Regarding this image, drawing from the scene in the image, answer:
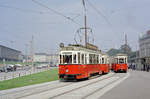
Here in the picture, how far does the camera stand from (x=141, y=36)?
120 meters

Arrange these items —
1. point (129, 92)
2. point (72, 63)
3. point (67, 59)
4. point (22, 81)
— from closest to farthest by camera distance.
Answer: point (129, 92), point (72, 63), point (67, 59), point (22, 81)

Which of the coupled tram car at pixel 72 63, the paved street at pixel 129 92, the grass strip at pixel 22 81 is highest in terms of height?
the coupled tram car at pixel 72 63

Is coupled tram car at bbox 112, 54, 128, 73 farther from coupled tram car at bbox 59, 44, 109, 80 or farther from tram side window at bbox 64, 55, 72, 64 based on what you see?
tram side window at bbox 64, 55, 72, 64

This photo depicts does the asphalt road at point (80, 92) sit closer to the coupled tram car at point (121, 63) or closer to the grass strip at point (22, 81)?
the grass strip at point (22, 81)

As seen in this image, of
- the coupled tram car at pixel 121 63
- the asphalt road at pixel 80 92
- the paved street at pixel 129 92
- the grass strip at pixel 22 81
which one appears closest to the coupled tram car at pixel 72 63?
the grass strip at pixel 22 81

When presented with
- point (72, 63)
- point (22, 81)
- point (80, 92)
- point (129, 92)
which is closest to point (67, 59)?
point (72, 63)

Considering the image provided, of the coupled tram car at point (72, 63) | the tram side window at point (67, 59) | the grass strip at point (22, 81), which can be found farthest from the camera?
the tram side window at point (67, 59)

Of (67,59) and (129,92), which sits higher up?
→ (67,59)

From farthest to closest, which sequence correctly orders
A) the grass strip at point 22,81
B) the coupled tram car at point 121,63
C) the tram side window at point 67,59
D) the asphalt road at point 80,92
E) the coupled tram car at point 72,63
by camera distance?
1. the coupled tram car at point 121,63
2. the tram side window at point 67,59
3. the coupled tram car at point 72,63
4. the grass strip at point 22,81
5. the asphalt road at point 80,92

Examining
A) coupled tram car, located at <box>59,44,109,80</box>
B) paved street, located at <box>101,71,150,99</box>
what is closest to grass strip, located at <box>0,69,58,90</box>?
coupled tram car, located at <box>59,44,109,80</box>

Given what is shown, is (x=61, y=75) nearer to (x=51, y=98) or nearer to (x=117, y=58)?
(x=51, y=98)

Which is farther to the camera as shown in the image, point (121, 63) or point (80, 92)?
point (121, 63)

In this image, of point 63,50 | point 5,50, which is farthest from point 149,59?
point 5,50

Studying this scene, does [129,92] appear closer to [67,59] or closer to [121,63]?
[67,59]
